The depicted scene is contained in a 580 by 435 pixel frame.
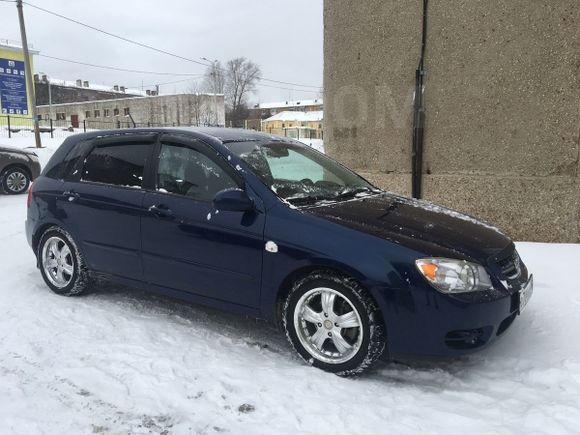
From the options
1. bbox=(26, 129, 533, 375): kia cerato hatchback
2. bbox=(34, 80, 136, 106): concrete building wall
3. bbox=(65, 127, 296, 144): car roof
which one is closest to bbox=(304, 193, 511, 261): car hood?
bbox=(26, 129, 533, 375): kia cerato hatchback

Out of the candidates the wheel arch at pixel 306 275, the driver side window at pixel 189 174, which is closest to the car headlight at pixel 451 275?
the wheel arch at pixel 306 275

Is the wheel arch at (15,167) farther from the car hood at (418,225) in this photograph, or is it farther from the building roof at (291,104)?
the building roof at (291,104)

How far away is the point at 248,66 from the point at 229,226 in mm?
76019

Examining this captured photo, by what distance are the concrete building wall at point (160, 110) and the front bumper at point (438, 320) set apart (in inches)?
2150

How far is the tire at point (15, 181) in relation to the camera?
10867 millimetres

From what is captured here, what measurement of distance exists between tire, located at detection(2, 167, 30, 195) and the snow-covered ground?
25.4 ft

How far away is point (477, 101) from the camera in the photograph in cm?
641

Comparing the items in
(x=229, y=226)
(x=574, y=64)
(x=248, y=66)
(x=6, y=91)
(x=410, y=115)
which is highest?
(x=248, y=66)

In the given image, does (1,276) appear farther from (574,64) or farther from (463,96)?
(574,64)

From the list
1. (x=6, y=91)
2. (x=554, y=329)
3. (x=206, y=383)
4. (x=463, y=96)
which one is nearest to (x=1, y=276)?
(x=206, y=383)

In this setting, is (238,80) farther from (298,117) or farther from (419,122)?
(419,122)

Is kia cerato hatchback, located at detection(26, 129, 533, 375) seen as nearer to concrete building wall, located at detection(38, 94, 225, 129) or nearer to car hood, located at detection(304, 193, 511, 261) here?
car hood, located at detection(304, 193, 511, 261)

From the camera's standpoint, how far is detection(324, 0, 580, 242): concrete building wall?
6.04m

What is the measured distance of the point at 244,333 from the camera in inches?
153
